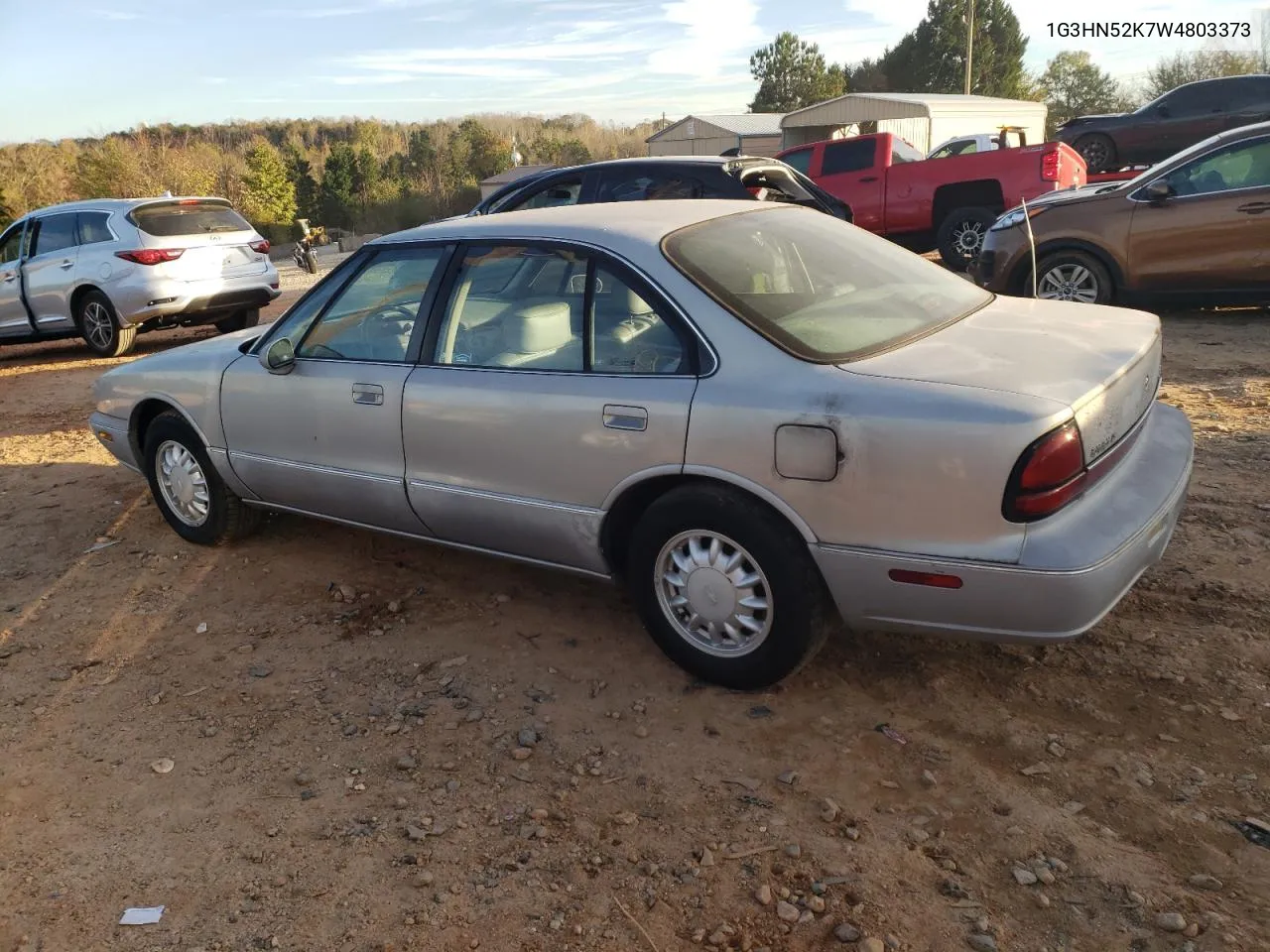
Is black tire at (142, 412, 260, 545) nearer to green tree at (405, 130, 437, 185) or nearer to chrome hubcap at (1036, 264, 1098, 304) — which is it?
chrome hubcap at (1036, 264, 1098, 304)

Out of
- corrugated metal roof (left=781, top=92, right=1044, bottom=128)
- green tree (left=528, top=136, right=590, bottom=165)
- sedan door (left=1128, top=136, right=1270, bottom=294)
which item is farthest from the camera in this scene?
green tree (left=528, top=136, right=590, bottom=165)

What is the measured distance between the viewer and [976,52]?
57.2m

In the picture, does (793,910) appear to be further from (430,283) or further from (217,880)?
(430,283)

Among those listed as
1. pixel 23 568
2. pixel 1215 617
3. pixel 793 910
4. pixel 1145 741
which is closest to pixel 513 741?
pixel 793 910

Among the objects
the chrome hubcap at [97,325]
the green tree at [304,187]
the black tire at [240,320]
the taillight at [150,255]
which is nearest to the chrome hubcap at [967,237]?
the black tire at [240,320]

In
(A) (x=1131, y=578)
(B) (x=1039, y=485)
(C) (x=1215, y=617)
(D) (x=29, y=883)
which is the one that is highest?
(B) (x=1039, y=485)

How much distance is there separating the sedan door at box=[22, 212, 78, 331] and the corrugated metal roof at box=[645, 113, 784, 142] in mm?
37644

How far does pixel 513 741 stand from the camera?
315 centimetres

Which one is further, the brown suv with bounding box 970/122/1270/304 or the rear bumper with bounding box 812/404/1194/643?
the brown suv with bounding box 970/122/1270/304

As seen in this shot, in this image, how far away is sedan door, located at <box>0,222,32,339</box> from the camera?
1141 cm

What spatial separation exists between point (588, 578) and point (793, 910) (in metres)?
1.50

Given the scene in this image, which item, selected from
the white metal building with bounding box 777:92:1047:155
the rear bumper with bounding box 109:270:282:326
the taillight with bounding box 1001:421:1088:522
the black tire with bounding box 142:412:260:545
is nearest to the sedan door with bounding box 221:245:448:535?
the black tire with bounding box 142:412:260:545

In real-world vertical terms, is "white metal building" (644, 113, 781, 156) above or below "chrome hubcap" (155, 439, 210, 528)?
above

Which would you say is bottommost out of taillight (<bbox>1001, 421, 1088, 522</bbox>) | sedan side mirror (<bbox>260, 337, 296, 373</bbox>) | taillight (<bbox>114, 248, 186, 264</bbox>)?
taillight (<bbox>1001, 421, 1088, 522</bbox>)
